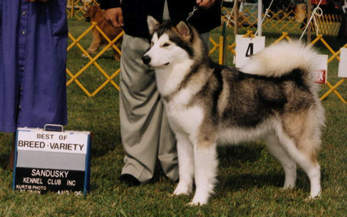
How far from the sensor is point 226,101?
355cm

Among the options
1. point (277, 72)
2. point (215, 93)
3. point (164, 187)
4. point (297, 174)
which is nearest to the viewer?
point (215, 93)

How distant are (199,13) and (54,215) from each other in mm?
1798

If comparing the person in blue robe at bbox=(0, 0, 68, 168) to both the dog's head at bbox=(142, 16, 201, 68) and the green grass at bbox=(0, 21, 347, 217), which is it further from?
the dog's head at bbox=(142, 16, 201, 68)

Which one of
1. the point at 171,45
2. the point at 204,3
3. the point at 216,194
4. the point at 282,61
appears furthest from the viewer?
the point at 216,194

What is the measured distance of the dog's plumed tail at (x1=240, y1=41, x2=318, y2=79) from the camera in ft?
12.2

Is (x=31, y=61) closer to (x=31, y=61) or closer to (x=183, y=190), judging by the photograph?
(x=31, y=61)

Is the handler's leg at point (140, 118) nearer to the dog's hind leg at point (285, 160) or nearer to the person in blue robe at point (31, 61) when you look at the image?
the person in blue robe at point (31, 61)

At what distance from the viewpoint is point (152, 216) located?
10.5 ft

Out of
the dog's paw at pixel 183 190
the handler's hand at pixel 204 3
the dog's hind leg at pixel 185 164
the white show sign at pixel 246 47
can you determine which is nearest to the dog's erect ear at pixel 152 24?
the handler's hand at pixel 204 3

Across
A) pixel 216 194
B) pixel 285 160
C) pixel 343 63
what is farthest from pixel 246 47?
pixel 216 194

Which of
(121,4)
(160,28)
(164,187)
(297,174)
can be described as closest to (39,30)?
(121,4)

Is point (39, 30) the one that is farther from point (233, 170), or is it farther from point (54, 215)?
point (233, 170)

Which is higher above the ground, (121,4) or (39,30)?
(121,4)

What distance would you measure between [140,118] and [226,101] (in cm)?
82
